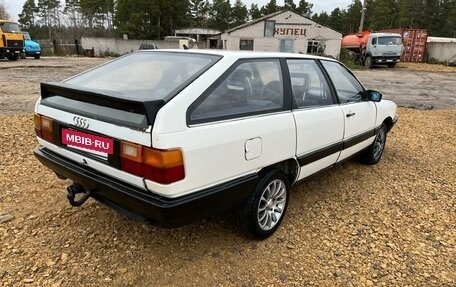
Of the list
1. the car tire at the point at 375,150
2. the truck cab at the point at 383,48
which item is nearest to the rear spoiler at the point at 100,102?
the car tire at the point at 375,150

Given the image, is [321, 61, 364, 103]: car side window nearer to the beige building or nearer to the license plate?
the license plate

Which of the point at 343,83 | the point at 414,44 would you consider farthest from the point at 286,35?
the point at 343,83

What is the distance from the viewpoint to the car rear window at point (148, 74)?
2.51m

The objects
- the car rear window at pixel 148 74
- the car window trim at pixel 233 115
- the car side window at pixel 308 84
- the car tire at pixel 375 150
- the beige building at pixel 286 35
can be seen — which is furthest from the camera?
the beige building at pixel 286 35

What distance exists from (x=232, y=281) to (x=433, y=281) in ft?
4.91

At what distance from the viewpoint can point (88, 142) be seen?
2457 mm

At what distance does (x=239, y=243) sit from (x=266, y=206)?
1.24 feet

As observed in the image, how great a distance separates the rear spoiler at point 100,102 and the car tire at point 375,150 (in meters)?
3.43

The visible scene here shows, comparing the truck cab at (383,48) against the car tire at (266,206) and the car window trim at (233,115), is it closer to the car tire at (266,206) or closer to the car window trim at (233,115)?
the car window trim at (233,115)

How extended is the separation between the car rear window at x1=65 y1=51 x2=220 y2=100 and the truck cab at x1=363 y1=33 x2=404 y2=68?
87.9 ft

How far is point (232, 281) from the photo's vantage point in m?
2.48

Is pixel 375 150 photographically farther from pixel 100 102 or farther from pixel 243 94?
pixel 100 102

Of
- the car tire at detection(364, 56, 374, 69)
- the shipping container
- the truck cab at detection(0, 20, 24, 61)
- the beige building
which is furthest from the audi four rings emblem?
the shipping container

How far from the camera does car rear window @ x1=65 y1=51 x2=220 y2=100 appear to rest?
251 cm
